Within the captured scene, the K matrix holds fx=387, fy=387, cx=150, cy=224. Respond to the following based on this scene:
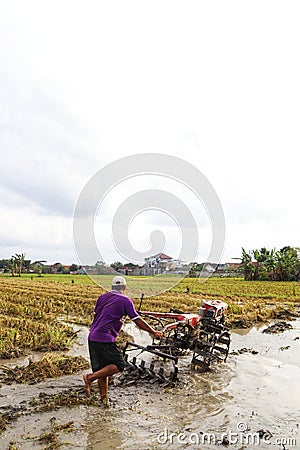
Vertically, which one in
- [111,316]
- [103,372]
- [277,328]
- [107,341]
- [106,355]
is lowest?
[277,328]

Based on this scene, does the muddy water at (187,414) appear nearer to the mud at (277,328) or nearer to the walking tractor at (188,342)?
the walking tractor at (188,342)

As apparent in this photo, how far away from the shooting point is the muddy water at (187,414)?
143 inches

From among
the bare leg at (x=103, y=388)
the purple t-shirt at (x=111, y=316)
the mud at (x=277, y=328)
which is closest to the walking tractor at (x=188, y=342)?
the bare leg at (x=103, y=388)

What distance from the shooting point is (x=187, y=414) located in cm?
425

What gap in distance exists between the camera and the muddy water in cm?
363

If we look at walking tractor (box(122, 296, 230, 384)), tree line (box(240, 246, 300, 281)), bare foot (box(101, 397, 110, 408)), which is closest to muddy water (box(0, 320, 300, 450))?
bare foot (box(101, 397, 110, 408))

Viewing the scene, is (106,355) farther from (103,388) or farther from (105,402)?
(105,402)

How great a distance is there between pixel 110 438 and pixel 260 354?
15.0 feet

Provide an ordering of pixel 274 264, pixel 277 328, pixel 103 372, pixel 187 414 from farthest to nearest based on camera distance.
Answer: pixel 274 264 < pixel 277 328 < pixel 103 372 < pixel 187 414

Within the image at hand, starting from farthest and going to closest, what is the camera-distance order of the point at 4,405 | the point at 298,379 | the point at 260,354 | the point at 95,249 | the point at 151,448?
the point at 95,249
the point at 260,354
the point at 298,379
the point at 4,405
the point at 151,448

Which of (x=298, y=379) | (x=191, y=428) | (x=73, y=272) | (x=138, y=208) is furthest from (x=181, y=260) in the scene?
(x=73, y=272)

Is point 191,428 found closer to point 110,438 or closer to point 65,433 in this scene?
point 110,438

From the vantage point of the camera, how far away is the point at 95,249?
8539 mm

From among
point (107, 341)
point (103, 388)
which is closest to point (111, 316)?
point (107, 341)
